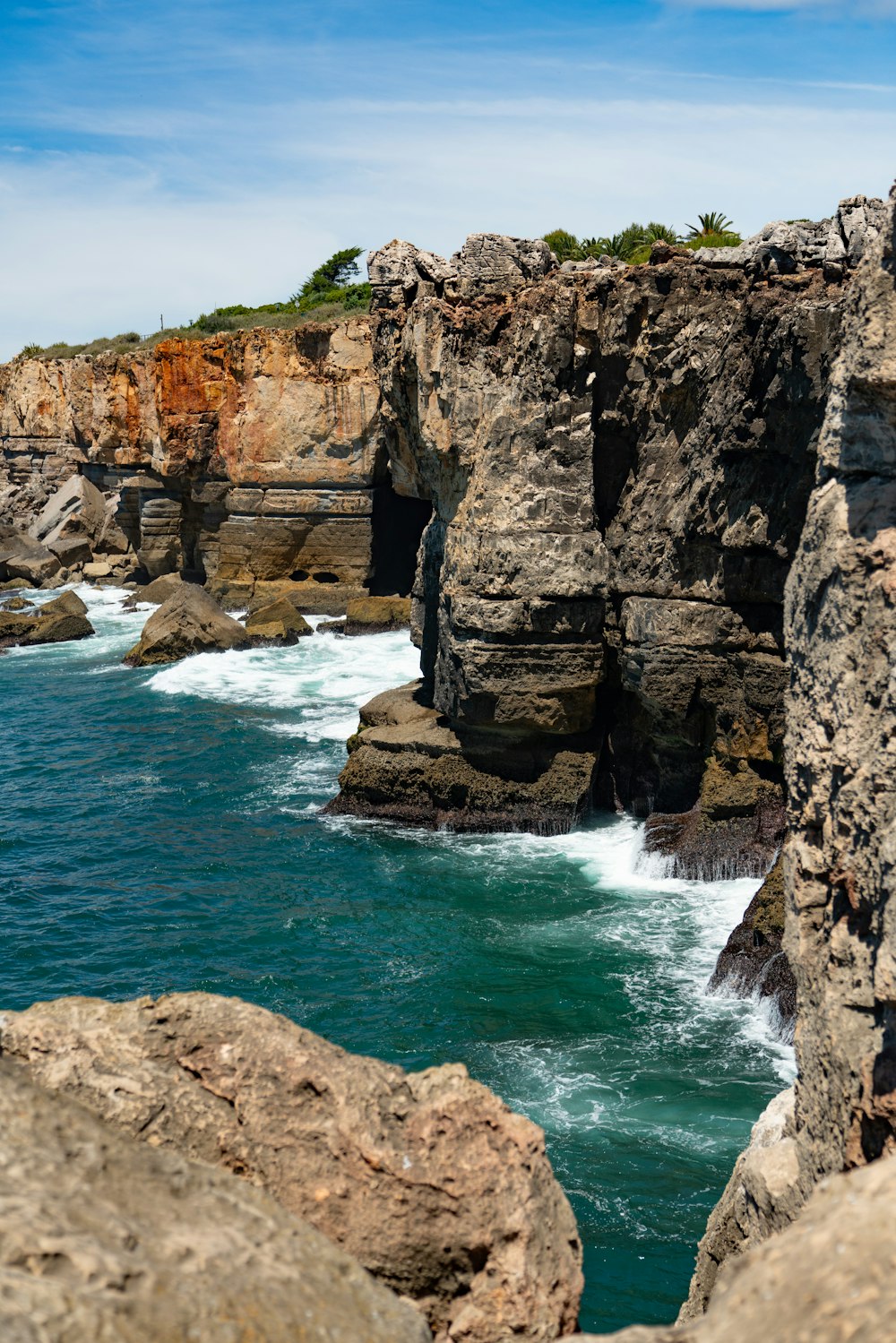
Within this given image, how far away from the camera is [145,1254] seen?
4.59 metres

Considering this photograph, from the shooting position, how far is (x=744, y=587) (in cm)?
2358

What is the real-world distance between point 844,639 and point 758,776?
17488mm

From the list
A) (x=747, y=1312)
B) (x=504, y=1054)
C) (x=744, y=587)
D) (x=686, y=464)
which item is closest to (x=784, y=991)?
(x=504, y=1054)

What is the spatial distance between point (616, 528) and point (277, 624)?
2368 cm

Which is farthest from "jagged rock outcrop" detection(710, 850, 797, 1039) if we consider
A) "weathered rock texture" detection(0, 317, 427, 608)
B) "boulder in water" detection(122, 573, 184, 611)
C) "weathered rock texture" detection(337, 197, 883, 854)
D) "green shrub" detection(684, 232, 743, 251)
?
"boulder in water" detection(122, 573, 184, 611)

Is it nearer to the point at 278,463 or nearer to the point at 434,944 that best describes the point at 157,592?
the point at 278,463

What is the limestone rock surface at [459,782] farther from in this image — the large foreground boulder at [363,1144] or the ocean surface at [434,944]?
the large foreground boulder at [363,1144]

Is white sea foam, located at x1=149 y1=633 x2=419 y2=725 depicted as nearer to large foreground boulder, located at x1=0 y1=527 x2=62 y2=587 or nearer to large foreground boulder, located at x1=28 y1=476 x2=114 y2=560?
large foreground boulder, located at x1=0 y1=527 x2=62 y2=587

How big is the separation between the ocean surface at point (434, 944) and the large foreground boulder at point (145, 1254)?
26.2ft

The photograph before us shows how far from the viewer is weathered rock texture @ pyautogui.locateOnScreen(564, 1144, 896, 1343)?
400 cm

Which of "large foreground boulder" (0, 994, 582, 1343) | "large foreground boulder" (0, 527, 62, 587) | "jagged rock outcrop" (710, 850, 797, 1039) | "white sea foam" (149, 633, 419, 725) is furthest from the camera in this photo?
"large foreground boulder" (0, 527, 62, 587)

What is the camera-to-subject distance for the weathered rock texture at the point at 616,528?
22.9 metres

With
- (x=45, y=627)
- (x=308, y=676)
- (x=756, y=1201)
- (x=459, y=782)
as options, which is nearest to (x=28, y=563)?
(x=45, y=627)

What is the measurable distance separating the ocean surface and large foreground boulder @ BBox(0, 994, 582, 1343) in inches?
265
